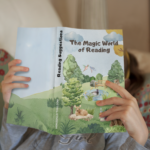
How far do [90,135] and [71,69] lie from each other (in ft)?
0.87

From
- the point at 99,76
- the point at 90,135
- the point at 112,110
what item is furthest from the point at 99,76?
the point at 90,135

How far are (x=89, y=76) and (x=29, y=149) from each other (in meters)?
0.33

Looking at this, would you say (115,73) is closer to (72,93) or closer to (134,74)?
(72,93)

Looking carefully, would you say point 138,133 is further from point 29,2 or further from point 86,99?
point 29,2

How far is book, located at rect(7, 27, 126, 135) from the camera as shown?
437 millimetres

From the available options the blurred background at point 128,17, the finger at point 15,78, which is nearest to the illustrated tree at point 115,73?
the finger at point 15,78

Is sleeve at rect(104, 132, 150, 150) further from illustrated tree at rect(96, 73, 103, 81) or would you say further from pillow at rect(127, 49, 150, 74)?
pillow at rect(127, 49, 150, 74)

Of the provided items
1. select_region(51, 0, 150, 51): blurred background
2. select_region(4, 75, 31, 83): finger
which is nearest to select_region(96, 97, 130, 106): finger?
select_region(4, 75, 31, 83): finger

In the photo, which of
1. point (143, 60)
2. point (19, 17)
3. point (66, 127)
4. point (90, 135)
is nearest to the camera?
point (66, 127)

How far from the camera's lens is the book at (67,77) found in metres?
0.44

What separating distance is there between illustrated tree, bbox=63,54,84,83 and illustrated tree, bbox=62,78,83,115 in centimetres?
1

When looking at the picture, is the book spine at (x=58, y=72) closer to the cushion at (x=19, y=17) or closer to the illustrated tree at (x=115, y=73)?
the illustrated tree at (x=115, y=73)

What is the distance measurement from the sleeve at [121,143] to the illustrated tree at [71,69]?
251 millimetres

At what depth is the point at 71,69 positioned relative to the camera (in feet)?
1.47
